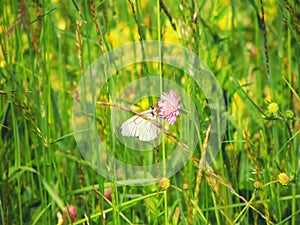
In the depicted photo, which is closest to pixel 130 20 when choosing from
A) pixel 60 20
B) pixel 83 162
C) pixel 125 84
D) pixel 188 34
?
pixel 125 84

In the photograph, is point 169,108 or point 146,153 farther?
point 146,153

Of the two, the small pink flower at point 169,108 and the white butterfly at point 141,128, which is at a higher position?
the small pink flower at point 169,108

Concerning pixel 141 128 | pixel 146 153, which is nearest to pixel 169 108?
pixel 141 128

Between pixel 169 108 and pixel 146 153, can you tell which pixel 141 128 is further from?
pixel 146 153

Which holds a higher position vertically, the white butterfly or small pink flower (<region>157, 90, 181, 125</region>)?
small pink flower (<region>157, 90, 181, 125</region>)
